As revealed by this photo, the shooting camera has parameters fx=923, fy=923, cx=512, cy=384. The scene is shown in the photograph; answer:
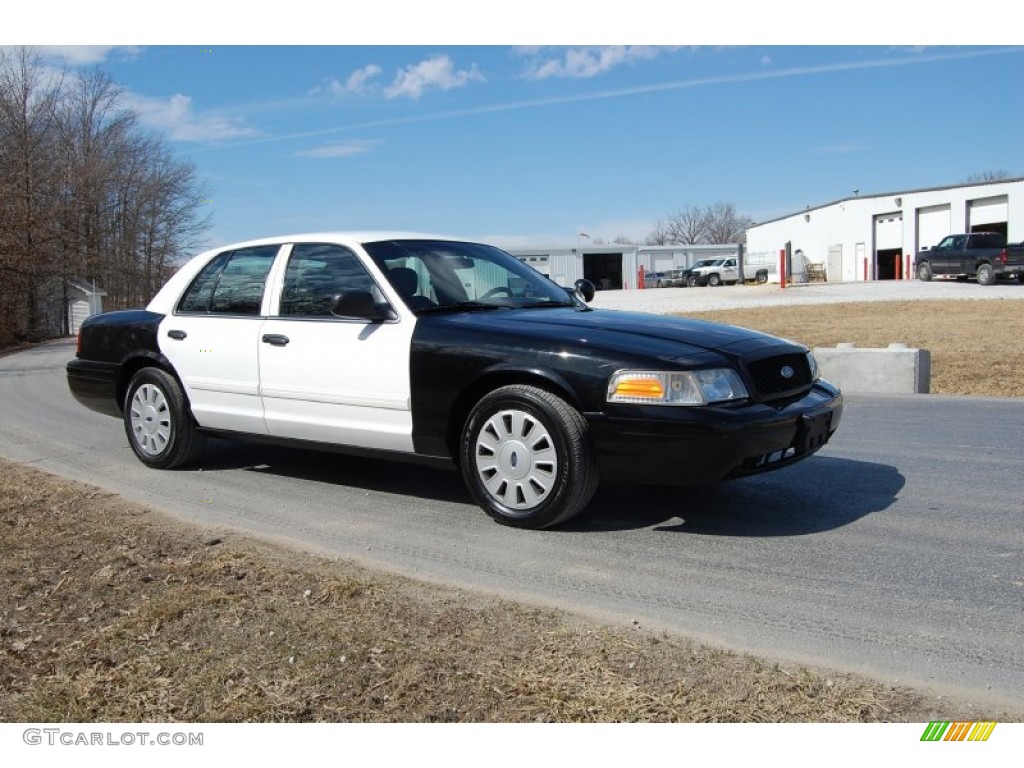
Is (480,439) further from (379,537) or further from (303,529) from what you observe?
(303,529)

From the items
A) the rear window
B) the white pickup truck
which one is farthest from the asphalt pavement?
the white pickup truck

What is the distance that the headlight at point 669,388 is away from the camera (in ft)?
14.5

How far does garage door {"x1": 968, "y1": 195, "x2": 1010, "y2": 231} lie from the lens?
4231 centimetres

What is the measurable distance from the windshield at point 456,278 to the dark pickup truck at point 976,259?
96.5 feet

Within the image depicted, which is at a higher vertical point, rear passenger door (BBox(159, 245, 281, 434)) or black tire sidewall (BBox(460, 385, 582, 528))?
rear passenger door (BBox(159, 245, 281, 434))

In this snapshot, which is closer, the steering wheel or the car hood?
the car hood

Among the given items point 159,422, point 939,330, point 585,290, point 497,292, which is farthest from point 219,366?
point 939,330

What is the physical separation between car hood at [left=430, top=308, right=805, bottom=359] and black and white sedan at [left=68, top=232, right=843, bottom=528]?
0.05 feet

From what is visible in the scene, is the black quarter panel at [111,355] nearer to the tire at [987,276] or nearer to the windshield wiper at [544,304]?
the windshield wiper at [544,304]

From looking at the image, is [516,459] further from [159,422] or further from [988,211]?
→ [988,211]

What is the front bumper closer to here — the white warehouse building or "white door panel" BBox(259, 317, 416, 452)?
"white door panel" BBox(259, 317, 416, 452)

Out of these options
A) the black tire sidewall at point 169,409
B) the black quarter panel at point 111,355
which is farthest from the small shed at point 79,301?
the black tire sidewall at point 169,409
